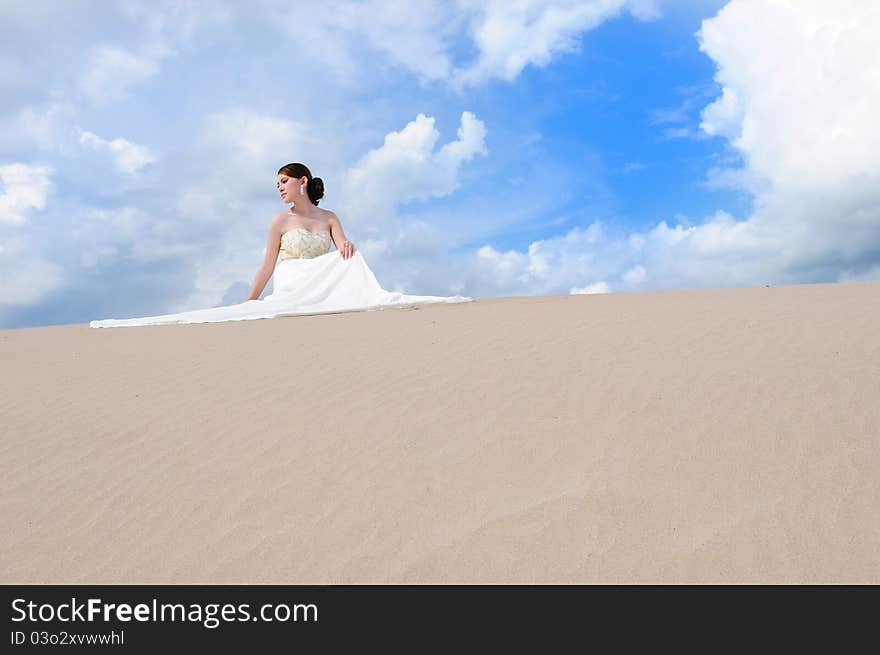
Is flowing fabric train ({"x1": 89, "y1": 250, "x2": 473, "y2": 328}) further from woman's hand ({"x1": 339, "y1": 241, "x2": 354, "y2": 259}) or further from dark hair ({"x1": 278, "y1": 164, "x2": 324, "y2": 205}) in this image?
dark hair ({"x1": 278, "y1": 164, "x2": 324, "y2": 205})

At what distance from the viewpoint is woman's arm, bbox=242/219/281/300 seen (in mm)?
11195

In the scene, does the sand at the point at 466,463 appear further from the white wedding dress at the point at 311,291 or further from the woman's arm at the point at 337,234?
the woman's arm at the point at 337,234

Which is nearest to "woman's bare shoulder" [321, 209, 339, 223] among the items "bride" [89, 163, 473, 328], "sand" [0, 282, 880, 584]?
"bride" [89, 163, 473, 328]

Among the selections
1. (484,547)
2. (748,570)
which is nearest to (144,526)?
(484,547)

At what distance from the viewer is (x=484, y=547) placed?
2.79 m

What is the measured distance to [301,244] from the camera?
36.4 ft

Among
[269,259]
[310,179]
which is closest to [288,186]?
[310,179]

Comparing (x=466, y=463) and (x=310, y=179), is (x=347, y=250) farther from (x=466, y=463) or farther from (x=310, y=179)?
(x=466, y=463)

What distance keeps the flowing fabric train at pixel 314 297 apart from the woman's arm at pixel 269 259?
161 millimetres

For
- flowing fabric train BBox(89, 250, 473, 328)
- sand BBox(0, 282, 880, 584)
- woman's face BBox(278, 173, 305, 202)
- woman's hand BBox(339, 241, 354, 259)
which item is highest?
woman's face BBox(278, 173, 305, 202)

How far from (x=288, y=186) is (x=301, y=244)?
0.98 meters

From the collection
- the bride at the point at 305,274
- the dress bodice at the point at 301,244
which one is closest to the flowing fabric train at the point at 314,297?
the bride at the point at 305,274
